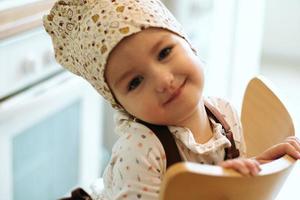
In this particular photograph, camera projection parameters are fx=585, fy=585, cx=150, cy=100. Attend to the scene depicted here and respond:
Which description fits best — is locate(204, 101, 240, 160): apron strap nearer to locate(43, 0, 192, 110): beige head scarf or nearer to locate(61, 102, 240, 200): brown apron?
locate(61, 102, 240, 200): brown apron

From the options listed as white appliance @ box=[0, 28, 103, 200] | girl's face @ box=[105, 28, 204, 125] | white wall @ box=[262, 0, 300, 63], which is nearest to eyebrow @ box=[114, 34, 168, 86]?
girl's face @ box=[105, 28, 204, 125]

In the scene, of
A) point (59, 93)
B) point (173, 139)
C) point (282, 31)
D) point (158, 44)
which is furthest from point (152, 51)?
→ point (282, 31)

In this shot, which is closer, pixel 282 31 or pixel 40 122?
pixel 40 122

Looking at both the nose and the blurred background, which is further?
the blurred background

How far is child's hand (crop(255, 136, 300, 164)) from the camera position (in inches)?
31.4

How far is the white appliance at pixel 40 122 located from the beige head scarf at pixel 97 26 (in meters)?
0.45

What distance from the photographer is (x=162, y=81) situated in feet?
2.65

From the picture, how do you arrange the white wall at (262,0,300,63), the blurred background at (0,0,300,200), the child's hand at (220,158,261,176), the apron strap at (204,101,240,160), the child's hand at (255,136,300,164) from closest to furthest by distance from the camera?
the child's hand at (220,158,261,176), the child's hand at (255,136,300,164), the apron strap at (204,101,240,160), the blurred background at (0,0,300,200), the white wall at (262,0,300,63)

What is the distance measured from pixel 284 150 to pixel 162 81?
197 millimetres

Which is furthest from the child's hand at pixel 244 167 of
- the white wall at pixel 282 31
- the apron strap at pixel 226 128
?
the white wall at pixel 282 31

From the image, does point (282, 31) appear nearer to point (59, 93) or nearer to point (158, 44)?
point (59, 93)

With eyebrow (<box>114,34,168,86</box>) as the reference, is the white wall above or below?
below

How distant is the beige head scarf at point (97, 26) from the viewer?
2.70 feet

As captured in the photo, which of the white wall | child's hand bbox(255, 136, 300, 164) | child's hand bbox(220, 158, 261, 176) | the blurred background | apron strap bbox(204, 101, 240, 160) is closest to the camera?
child's hand bbox(220, 158, 261, 176)
